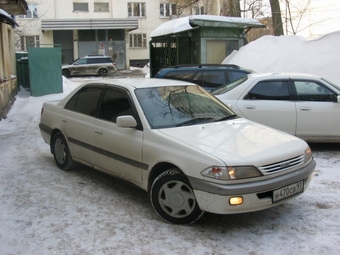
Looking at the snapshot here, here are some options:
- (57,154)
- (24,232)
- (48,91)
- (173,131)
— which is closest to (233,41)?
(48,91)

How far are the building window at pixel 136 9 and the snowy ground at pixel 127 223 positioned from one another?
116 feet

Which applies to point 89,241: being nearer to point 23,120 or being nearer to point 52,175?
point 52,175

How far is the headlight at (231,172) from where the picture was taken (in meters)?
3.64

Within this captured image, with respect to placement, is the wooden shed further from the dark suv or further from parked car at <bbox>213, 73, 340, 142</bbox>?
parked car at <bbox>213, 73, 340, 142</bbox>

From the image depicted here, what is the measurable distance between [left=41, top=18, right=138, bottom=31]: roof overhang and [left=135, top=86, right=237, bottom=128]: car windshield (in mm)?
31296

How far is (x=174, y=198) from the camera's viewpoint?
4031 millimetres

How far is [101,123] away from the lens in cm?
510

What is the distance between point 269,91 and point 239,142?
3.31m

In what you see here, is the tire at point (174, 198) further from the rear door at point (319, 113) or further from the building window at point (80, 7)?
the building window at point (80, 7)

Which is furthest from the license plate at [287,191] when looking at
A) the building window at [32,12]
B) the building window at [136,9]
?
the building window at [136,9]

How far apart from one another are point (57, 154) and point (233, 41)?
35.7 ft

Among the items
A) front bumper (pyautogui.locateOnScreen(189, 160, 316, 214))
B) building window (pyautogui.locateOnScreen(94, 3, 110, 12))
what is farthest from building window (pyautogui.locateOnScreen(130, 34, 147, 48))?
front bumper (pyautogui.locateOnScreen(189, 160, 316, 214))

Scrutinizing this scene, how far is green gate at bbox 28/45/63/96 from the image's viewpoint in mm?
15180

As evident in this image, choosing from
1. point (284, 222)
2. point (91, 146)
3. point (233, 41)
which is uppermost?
point (233, 41)
